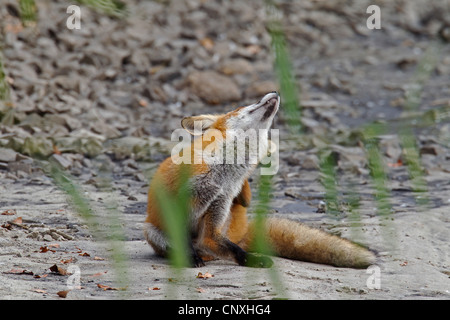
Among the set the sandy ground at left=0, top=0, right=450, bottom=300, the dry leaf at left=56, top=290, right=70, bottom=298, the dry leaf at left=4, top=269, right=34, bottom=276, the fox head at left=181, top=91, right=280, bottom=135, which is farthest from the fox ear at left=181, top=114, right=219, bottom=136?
the dry leaf at left=56, top=290, right=70, bottom=298

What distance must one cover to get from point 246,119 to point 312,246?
3.76 ft

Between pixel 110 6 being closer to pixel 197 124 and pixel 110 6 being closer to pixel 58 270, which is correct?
pixel 58 270

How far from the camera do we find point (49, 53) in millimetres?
12594

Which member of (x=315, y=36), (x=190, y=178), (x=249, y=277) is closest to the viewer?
(x=249, y=277)

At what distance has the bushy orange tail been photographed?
539 cm

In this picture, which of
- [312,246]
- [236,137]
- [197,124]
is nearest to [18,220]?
[197,124]

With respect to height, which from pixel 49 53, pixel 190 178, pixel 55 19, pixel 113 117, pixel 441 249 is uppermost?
pixel 55 19

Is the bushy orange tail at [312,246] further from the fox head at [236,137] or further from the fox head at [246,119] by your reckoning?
the fox head at [246,119]

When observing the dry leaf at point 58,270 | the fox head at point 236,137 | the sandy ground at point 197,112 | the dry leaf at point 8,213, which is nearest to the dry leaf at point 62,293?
the sandy ground at point 197,112

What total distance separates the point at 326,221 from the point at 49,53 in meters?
7.38

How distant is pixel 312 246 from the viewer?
18.2 ft

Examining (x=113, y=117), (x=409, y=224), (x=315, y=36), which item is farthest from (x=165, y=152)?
(x=315, y=36)

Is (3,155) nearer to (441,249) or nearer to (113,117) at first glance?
(113,117)

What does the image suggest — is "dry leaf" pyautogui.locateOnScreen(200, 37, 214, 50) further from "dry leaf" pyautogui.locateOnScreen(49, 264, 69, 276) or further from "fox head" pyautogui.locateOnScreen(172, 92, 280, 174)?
"dry leaf" pyautogui.locateOnScreen(49, 264, 69, 276)
